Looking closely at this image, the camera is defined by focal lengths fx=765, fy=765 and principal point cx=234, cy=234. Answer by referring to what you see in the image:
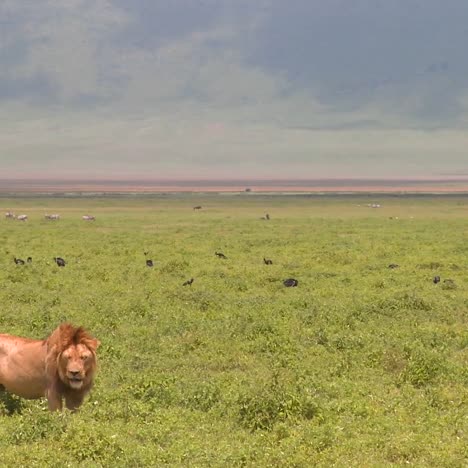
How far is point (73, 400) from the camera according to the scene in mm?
11180

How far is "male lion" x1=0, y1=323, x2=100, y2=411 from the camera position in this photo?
1074 centimetres

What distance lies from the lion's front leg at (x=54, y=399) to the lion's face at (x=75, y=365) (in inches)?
11.5

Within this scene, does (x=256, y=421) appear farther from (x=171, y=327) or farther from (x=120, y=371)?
(x=171, y=327)

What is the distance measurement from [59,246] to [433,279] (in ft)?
63.7

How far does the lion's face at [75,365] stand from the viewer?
10.6 meters

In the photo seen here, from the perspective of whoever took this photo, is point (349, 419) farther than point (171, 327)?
No

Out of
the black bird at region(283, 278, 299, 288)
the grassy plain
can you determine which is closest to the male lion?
the grassy plain

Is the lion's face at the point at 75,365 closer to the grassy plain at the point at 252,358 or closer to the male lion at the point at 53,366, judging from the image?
the male lion at the point at 53,366

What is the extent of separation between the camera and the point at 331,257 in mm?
31828

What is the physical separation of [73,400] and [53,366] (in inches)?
25.3

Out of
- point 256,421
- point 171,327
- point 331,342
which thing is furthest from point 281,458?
point 171,327

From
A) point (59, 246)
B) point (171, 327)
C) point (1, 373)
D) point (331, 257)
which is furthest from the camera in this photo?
point (59, 246)

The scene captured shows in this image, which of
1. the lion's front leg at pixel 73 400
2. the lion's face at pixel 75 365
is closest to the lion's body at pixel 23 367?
the lion's front leg at pixel 73 400

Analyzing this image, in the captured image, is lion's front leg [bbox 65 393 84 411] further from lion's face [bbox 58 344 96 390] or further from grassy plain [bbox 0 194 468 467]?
lion's face [bbox 58 344 96 390]
